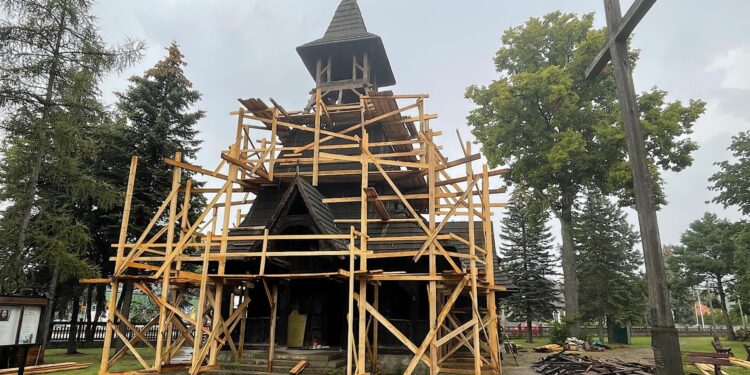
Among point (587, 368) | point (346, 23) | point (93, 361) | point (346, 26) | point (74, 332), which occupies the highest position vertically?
point (346, 23)

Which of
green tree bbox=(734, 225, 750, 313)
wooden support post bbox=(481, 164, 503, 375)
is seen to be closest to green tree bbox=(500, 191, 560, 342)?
green tree bbox=(734, 225, 750, 313)

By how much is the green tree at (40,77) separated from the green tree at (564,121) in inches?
745

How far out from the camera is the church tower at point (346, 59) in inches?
728

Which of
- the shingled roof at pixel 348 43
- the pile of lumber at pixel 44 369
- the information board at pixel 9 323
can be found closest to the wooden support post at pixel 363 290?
the information board at pixel 9 323

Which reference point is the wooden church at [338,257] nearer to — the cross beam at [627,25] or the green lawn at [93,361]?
the green lawn at [93,361]

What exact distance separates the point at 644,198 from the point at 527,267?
30.9 meters

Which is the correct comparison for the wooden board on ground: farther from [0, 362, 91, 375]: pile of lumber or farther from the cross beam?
the cross beam

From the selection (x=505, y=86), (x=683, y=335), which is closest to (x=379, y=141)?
(x=505, y=86)

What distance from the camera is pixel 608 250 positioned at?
33000 mm

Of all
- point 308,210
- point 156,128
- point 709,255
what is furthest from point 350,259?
point 709,255

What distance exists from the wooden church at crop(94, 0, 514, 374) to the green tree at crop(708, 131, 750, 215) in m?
19.0

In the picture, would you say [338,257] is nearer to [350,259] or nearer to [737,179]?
[350,259]

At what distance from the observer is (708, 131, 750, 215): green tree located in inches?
1037

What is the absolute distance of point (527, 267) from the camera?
1390 inches
